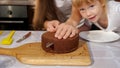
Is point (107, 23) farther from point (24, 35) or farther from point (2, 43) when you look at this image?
point (2, 43)

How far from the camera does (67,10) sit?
1443 millimetres

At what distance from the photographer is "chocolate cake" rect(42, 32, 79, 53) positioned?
71 cm

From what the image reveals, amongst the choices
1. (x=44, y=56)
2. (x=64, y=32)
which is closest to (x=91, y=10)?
(x=64, y=32)

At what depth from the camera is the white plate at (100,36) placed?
869 mm

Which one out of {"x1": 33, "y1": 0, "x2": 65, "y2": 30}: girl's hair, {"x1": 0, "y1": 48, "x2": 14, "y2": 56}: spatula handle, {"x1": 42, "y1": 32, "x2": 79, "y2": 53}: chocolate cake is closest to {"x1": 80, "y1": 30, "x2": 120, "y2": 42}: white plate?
→ {"x1": 42, "y1": 32, "x2": 79, "y2": 53}: chocolate cake

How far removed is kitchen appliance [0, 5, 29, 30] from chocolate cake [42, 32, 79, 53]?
1.09 metres

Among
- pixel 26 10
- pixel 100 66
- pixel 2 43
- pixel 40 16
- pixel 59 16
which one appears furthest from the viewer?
pixel 26 10

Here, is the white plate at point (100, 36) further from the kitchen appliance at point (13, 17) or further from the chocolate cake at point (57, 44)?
the kitchen appliance at point (13, 17)

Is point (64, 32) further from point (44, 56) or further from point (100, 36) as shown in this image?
point (100, 36)

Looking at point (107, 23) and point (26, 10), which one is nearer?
point (107, 23)

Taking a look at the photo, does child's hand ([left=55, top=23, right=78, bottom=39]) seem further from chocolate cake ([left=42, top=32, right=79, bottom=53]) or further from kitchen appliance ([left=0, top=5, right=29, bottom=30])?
kitchen appliance ([left=0, top=5, right=29, bottom=30])

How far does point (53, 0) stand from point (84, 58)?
80 cm

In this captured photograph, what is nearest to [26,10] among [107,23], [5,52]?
[107,23]

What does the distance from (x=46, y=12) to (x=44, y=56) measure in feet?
2.25
